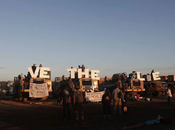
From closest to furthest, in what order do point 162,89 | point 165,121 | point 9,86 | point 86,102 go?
point 165,121
point 86,102
point 162,89
point 9,86

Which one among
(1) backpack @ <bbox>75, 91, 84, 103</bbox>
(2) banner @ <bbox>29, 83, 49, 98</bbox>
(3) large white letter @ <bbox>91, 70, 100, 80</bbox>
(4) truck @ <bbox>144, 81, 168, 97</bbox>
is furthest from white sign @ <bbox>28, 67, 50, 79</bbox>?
(1) backpack @ <bbox>75, 91, 84, 103</bbox>

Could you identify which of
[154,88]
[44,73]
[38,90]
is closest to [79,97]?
[38,90]

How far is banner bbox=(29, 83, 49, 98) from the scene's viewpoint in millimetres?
21555

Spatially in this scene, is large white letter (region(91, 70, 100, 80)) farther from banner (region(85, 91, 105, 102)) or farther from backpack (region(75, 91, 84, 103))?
backpack (region(75, 91, 84, 103))

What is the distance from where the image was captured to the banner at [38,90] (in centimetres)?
2155

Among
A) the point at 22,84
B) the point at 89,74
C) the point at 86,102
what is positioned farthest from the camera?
the point at 89,74

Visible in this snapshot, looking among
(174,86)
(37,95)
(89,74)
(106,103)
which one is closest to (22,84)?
(37,95)

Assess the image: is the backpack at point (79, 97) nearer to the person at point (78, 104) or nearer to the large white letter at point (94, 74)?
the person at point (78, 104)

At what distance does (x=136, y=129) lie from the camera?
7836 millimetres

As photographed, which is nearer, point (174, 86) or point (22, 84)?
point (22, 84)

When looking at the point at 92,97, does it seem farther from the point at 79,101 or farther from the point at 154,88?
the point at 79,101

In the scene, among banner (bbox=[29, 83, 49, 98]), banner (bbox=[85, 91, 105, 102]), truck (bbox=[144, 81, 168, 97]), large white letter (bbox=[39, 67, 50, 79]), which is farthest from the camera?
truck (bbox=[144, 81, 168, 97])

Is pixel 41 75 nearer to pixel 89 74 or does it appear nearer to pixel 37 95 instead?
pixel 37 95

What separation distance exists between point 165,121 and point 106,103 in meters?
3.37
